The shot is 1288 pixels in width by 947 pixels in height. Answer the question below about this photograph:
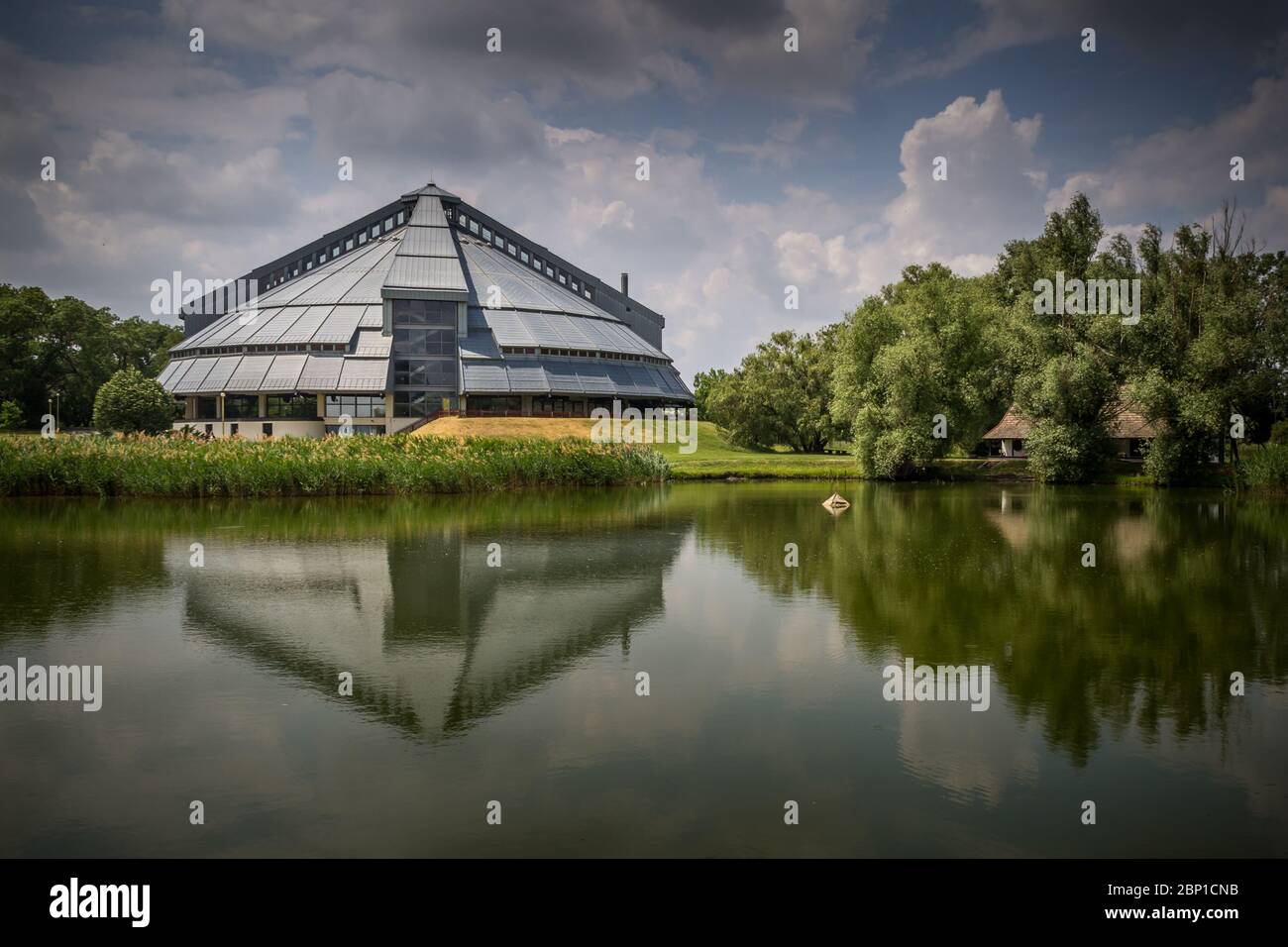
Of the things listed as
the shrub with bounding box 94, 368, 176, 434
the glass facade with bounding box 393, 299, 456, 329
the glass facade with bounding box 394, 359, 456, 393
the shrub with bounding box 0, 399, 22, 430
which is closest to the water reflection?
the shrub with bounding box 94, 368, 176, 434

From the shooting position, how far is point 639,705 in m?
12.6

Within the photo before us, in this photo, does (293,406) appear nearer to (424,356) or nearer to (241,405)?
(241,405)

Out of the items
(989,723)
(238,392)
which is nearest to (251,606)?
(989,723)

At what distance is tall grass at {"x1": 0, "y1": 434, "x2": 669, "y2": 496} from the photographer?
43.4 m

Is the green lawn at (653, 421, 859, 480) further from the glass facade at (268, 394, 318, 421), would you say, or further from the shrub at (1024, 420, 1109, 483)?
the glass facade at (268, 394, 318, 421)

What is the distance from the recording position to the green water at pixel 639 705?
8961 millimetres

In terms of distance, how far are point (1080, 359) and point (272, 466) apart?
4606 cm

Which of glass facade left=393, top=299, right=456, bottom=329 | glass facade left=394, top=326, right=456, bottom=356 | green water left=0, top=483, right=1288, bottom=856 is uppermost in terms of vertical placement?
glass facade left=393, top=299, right=456, bottom=329

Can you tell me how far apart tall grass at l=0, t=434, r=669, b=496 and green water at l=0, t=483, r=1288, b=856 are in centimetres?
1808

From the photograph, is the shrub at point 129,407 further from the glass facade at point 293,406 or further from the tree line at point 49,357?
the tree line at point 49,357

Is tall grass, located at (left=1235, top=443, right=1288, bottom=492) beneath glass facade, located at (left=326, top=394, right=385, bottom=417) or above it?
beneath

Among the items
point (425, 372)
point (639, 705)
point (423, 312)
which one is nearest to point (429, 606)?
point (639, 705)

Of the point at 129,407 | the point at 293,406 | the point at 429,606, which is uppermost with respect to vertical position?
the point at 293,406
